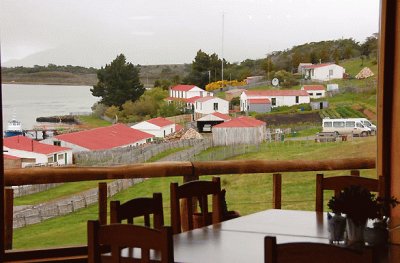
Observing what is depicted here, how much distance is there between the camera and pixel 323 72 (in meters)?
6.15

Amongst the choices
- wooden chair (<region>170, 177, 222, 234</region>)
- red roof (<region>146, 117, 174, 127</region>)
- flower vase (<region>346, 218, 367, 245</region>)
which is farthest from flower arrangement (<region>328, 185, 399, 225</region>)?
red roof (<region>146, 117, 174, 127</region>)

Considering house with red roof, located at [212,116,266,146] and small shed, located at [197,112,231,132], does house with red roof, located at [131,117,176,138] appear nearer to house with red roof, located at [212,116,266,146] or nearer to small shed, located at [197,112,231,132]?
small shed, located at [197,112,231,132]

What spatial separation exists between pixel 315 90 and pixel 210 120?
3.28 ft

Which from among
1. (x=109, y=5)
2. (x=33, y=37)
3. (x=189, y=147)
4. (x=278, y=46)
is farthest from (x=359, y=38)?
(x=33, y=37)

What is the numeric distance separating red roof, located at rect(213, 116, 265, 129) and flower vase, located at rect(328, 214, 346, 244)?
9.04ft

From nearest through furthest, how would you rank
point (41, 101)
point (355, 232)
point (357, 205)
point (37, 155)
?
point (357, 205), point (355, 232), point (37, 155), point (41, 101)

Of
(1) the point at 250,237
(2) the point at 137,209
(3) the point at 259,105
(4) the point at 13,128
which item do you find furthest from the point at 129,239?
(3) the point at 259,105

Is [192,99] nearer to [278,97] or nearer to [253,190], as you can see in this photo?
[278,97]

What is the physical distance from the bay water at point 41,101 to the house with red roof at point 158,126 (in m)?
0.43

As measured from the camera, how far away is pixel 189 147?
18.4ft

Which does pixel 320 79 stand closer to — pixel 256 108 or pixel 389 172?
pixel 256 108

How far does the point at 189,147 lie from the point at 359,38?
5.73 ft

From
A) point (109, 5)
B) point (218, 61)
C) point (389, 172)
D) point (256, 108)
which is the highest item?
point (109, 5)

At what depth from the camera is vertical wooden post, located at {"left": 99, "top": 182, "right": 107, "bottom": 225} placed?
16.3ft
